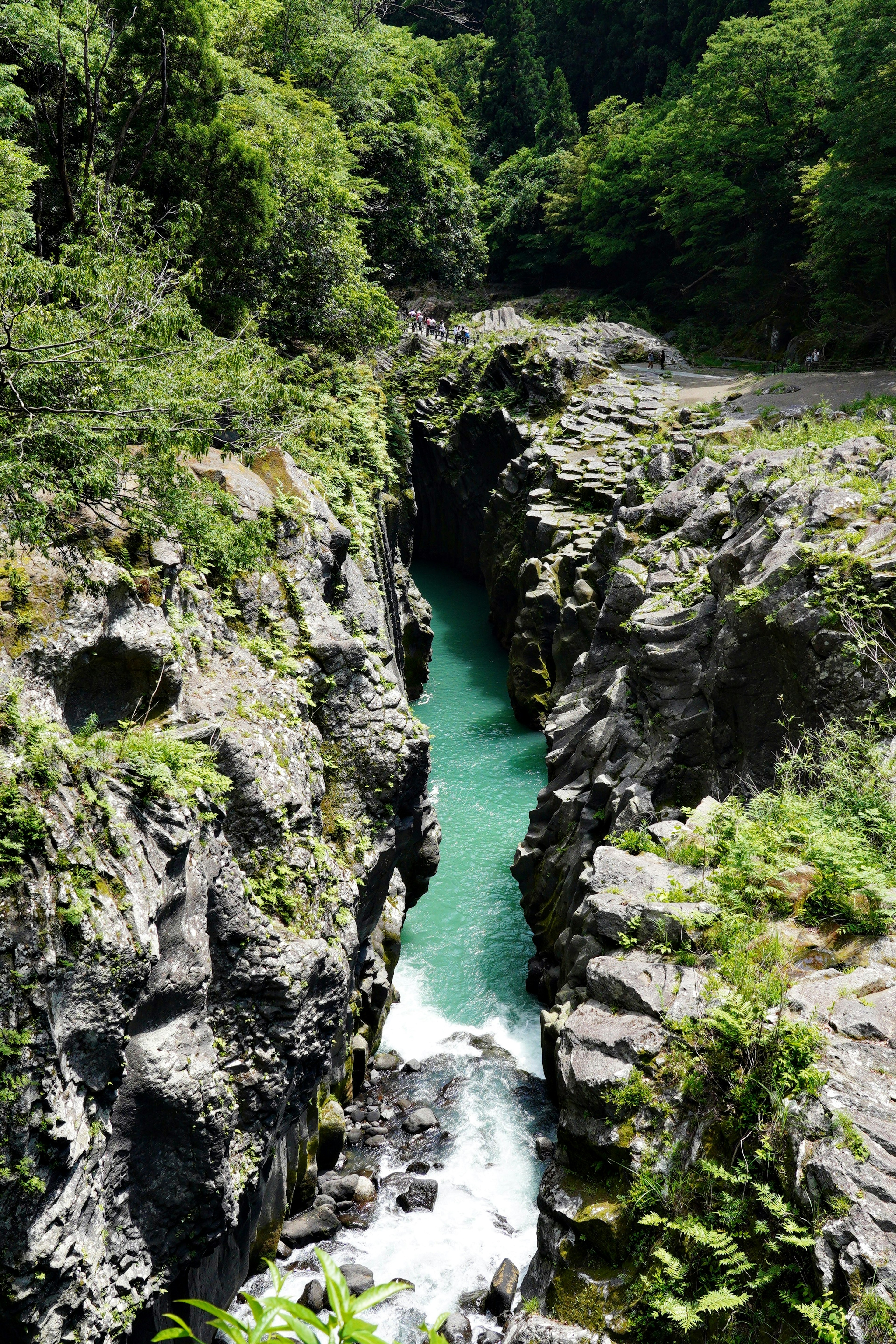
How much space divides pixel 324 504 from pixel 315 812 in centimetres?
606

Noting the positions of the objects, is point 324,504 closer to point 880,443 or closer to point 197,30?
point 197,30

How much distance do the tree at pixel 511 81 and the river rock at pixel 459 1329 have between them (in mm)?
59738

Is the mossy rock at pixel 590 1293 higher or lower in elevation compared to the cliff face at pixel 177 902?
lower

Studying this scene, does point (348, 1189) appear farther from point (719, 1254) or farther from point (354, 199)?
point (354, 199)

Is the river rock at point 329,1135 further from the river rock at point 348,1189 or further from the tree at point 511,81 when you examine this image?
the tree at point 511,81

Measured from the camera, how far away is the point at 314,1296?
417 inches

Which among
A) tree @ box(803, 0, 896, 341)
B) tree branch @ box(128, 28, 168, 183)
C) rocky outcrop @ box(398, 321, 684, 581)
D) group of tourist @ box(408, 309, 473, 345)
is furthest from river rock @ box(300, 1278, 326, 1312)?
group of tourist @ box(408, 309, 473, 345)

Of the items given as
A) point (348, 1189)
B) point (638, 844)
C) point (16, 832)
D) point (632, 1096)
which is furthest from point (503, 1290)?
point (16, 832)

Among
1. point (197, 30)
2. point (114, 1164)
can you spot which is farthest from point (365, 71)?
point (114, 1164)

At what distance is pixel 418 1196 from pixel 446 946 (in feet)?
20.8

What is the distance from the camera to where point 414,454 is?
4178 centimetres

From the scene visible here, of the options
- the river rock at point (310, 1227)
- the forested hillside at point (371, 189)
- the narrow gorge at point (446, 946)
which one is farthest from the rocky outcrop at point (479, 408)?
the river rock at point (310, 1227)

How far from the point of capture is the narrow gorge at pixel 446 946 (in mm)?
6453

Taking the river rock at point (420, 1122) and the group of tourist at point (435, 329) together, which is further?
the group of tourist at point (435, 329)
